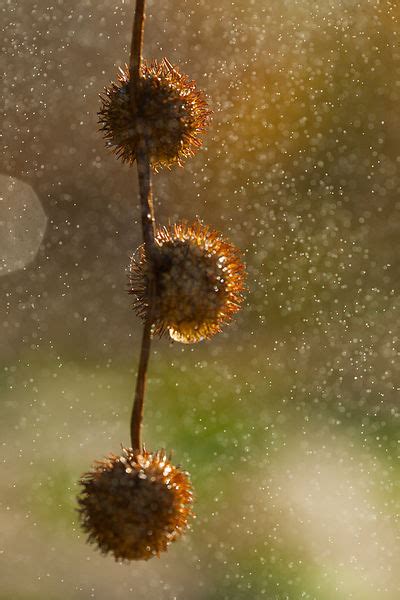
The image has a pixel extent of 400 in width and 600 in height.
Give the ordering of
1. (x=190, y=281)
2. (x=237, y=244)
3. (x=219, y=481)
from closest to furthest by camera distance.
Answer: (x=190, y=281) → (x=219, y=481) → (x=237, y=244)

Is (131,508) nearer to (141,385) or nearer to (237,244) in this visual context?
(141,385)

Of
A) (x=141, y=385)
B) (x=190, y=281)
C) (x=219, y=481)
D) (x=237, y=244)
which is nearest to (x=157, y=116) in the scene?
(x=190, y=281)

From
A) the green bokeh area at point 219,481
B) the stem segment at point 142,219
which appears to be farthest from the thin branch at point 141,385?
the green bokeh area at point 219,481

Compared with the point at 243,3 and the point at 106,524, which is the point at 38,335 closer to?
the point at 243,3

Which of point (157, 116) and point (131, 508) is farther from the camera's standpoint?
point (157, 116)

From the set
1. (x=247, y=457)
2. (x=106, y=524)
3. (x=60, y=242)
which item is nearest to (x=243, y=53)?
(x=60, y=242)

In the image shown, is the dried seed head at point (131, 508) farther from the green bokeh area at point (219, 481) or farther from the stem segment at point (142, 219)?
the green bokeh area at point (219, 481)

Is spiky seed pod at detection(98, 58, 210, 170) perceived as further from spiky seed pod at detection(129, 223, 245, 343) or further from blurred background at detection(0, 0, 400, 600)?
blurred background at detection(0, 0, 400, 600)

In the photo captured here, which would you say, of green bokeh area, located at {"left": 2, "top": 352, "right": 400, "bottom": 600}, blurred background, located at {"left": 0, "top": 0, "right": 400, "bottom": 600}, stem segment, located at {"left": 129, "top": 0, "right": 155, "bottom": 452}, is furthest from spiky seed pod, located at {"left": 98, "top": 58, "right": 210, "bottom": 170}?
blurred background, located at {"left": 0, "top": 0, "right": 400, "bottom": 600}
